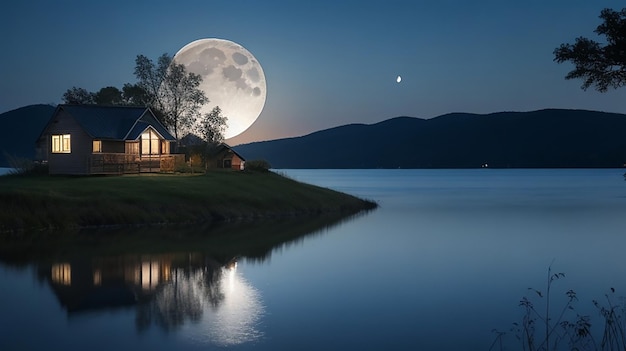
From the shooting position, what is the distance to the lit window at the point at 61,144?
62.4m

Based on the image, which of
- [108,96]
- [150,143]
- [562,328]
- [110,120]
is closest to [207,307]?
[562,328]

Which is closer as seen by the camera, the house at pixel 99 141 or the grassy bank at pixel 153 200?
the grassy bank at pixel 153 200

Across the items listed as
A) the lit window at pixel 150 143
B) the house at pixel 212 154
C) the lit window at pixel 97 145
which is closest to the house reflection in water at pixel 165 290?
the lit window at pixel 97 145

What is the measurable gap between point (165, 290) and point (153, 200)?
26425mm

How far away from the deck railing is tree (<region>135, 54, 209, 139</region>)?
11.6 meters

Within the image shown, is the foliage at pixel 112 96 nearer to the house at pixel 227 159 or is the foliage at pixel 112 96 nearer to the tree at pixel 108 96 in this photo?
the tree at pixel 108 96

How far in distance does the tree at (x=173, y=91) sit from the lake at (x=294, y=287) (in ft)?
127

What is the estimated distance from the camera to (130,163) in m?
65.2

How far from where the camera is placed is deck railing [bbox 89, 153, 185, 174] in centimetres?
6197

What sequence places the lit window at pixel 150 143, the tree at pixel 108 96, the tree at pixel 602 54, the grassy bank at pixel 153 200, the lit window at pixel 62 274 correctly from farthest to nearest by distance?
the tree at pixel 108 96 → the lit window at pixel 150 143 → the grassy bank at pixel 153 200 → the lit window at pixel 62 274 → the tree at pixel 602 54

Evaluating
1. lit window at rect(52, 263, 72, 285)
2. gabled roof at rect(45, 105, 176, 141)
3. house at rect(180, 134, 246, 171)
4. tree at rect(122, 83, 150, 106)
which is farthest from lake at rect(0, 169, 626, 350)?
tree at rect(122, 83, 150, 106)

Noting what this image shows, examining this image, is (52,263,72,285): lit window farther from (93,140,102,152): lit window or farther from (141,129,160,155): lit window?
(141,129,160,155): lit window

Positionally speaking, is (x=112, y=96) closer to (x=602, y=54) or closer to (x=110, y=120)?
(x=110, y=120)

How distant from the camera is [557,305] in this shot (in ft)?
72.4
